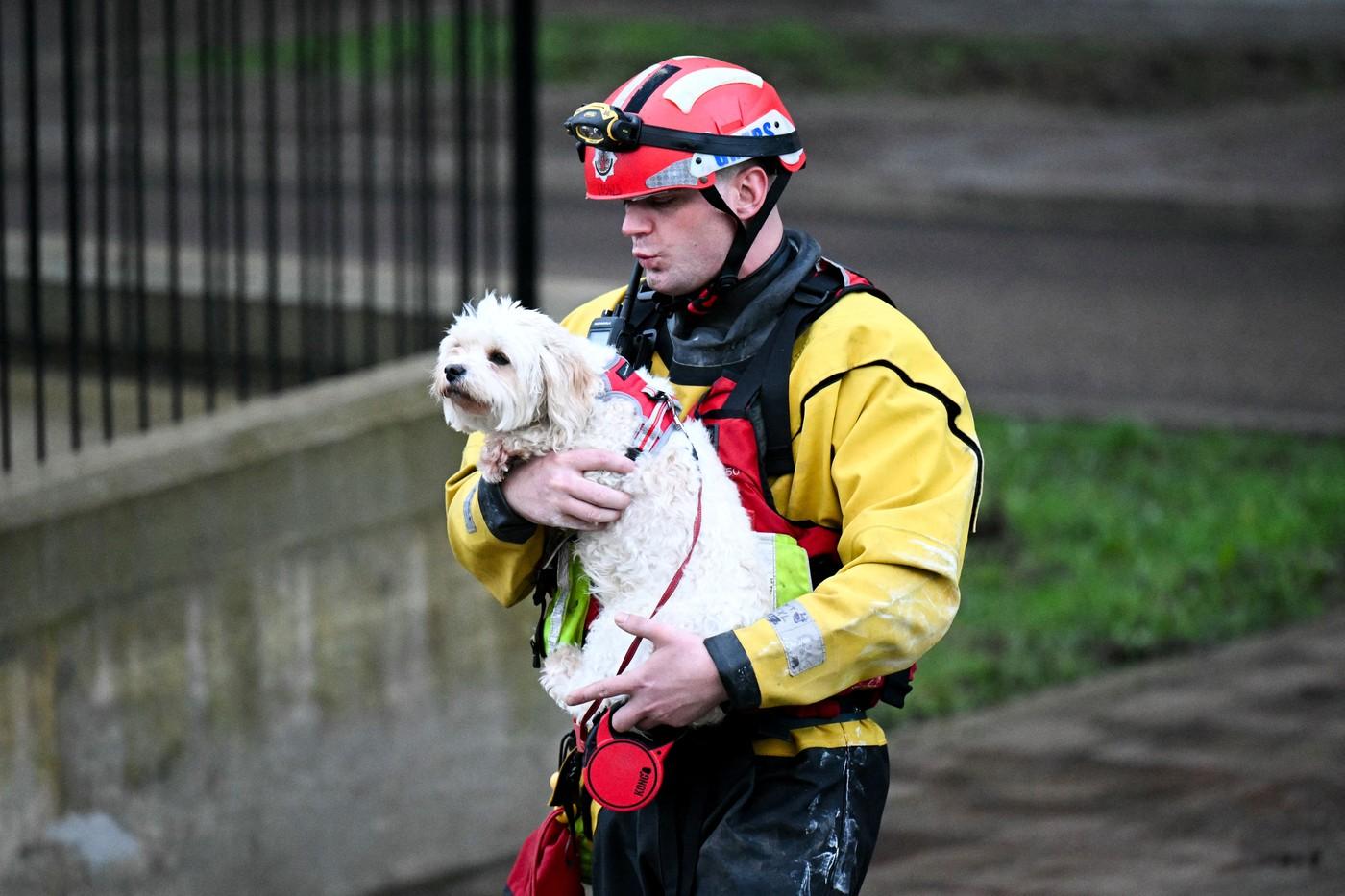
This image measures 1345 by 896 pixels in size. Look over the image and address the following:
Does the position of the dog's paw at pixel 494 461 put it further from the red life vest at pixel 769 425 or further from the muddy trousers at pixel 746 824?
the muddy trousers at pixel 746 824

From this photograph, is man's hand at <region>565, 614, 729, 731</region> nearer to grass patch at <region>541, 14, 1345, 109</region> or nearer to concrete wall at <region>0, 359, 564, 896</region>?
concrete wall at <region>0, 359, 564, 896</region>

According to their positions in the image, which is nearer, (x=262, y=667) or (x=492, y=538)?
(x=492, y=538)

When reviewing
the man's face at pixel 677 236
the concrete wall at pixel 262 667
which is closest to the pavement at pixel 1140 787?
the concrete wall at pixel 262 667

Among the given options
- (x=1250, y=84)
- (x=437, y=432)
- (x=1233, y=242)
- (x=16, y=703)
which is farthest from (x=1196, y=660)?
(x=1250, y=84)

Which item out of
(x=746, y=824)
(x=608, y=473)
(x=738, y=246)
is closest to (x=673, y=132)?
(x=738, y=246)

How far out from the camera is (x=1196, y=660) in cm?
711

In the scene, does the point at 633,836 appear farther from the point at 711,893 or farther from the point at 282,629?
the point at 282,629

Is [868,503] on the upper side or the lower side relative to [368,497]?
upper

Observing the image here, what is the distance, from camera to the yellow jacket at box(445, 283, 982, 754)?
298cm

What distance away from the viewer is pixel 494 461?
10.7ft

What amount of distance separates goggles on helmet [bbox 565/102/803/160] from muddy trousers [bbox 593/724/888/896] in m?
1.01

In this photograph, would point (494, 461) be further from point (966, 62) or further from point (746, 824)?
point (966, 62)

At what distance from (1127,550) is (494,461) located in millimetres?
5263

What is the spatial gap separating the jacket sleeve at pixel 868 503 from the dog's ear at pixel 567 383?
0.37m
